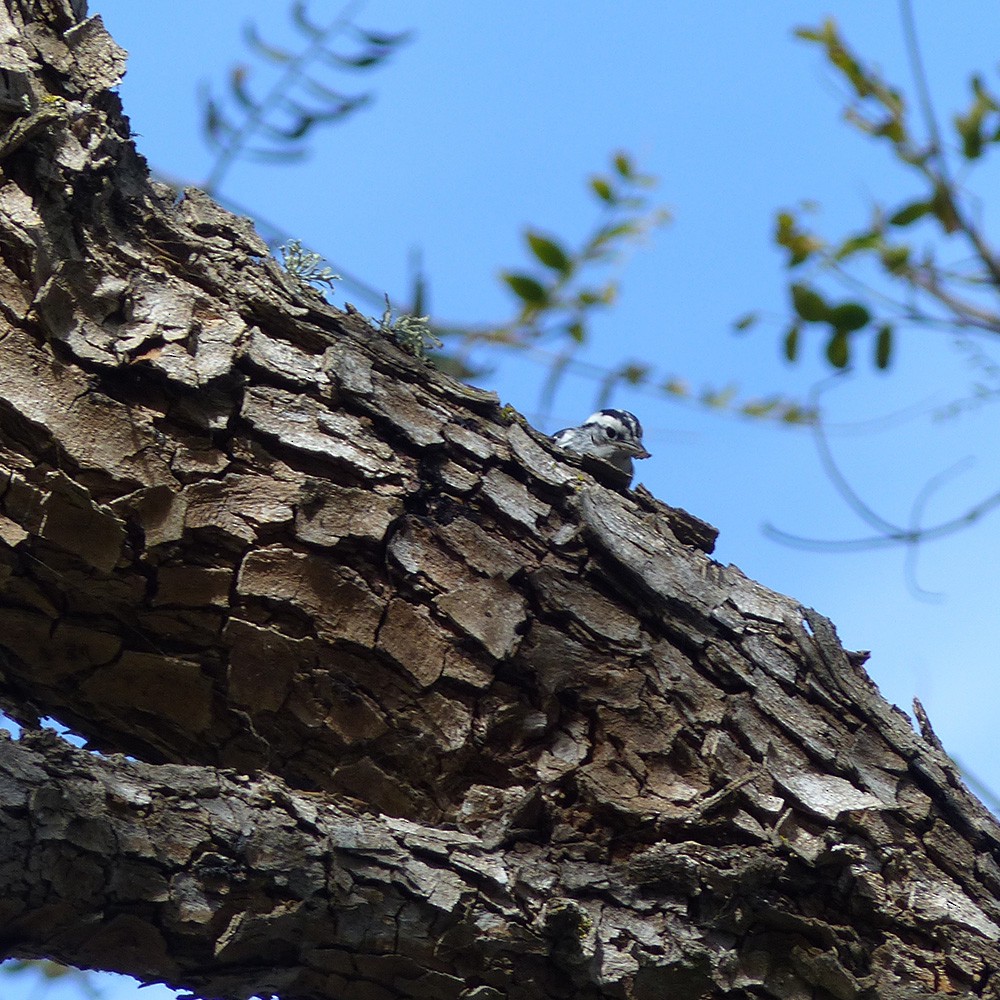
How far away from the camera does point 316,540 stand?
2.28 metres

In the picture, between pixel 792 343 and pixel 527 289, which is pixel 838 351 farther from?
pixel 527 289

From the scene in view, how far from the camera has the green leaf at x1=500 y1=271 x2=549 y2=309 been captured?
1797mm

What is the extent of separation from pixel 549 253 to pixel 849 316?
1.48 feet

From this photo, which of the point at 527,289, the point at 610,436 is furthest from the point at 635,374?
the point at 610,436

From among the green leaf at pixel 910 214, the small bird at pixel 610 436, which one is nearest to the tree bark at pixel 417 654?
the green leaf at pixel 910 214

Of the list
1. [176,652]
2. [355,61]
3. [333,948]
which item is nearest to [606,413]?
[355,61]

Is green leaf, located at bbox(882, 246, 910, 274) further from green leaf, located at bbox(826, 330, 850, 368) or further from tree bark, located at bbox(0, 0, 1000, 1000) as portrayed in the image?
tree bark, located at bbox(0, 0, 1000, 1000)

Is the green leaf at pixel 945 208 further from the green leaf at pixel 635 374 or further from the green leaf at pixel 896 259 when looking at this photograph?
the green leaf at pixel 635 374

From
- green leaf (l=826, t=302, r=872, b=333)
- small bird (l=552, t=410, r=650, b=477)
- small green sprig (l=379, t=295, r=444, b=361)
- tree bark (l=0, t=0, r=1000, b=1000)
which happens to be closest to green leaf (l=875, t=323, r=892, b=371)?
green leaf (l=826, t=302, r=872, b=333)

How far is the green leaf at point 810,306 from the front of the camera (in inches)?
62.0

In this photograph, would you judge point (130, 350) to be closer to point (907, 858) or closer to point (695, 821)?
point (695, 821)

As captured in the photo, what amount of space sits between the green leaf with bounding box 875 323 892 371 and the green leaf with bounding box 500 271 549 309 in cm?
51

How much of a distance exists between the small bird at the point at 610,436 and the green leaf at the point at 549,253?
437 cm

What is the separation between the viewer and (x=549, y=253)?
177cm
